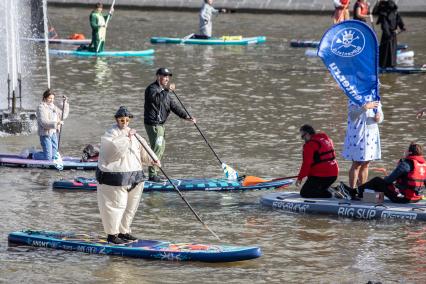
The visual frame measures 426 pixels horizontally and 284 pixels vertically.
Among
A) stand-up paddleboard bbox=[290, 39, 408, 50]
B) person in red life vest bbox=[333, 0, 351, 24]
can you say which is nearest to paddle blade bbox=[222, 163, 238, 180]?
person in red life vest bbox=[333, 0, 351, 24]

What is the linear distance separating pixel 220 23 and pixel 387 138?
24.4 metres

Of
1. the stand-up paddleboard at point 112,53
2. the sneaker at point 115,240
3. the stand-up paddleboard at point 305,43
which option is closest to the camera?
the sneaker at point 115,240

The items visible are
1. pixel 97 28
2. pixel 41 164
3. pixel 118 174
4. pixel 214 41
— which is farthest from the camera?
pixel 214 41

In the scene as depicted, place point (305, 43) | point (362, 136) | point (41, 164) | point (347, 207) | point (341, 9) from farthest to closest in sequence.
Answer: point (305, 43) < point (341, 9) < point (41, 164) < point (362, 136) < point (347, 207)

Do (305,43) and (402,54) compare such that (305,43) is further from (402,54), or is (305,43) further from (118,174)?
(118,174)

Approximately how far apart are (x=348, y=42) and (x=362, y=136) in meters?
1.43

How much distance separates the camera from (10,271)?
14.0m

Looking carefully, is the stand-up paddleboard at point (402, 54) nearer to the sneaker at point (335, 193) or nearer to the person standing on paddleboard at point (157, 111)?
the person standing on paddleboard at point (157, 111)

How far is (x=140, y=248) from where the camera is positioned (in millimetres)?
14547

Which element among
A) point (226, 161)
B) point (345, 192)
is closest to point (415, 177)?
point (345, 192)

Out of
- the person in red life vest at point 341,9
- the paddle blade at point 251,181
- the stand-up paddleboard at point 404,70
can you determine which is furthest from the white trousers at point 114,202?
the person in red life vest at point 341,9

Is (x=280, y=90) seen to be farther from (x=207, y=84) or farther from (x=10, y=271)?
(x=10, y=271)

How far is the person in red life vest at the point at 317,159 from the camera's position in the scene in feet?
55.4

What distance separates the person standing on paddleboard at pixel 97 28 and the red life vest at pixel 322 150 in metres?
19.4
